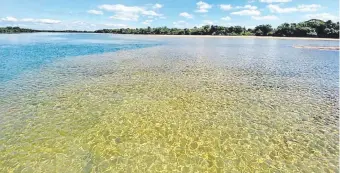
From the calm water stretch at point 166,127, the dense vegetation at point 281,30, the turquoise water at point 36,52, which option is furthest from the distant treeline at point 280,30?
the calm water stretch at point 166,127

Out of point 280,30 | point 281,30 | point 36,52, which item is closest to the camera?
point 36,52

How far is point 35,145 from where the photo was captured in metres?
7.56

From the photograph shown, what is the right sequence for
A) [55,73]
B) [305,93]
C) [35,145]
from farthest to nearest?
[55,73]
[305,93]
[35,145]

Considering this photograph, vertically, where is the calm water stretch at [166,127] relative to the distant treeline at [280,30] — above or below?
below

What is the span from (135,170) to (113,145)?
1691 mm

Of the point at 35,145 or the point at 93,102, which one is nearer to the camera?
the point at 35,145

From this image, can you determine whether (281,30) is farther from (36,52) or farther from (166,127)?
(166,127)

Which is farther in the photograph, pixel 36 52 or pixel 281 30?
pixel 281 30

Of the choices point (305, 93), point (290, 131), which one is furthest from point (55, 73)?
point (305, 93)

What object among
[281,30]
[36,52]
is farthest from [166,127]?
[281,30]

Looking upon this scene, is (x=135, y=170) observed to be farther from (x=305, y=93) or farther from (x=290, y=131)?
(x=305, y=93)

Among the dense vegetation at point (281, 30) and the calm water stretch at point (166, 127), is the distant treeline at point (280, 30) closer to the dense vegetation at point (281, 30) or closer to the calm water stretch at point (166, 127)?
the dense vegetation at point (281, 30)

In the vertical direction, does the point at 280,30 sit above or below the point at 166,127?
above

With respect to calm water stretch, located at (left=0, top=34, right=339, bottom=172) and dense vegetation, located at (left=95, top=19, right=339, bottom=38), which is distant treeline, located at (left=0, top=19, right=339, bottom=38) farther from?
calm water stretch, located at (left=0, top=34, right=339, bottom=172)
